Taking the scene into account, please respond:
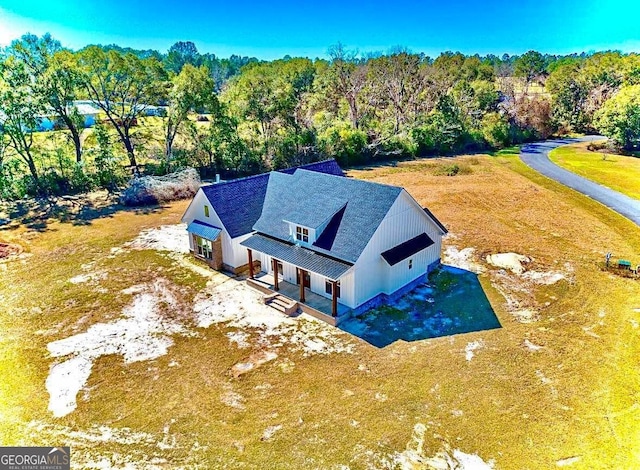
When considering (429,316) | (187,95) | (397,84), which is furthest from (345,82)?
(429,316)

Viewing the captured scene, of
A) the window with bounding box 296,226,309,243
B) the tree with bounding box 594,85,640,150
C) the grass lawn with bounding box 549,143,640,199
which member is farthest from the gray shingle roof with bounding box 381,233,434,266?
the tree with bounding box 594,85,640,150

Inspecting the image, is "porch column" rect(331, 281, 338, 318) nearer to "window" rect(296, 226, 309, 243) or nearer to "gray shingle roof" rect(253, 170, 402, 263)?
"gray shingle roof" rect(253, 170, 402, 263)

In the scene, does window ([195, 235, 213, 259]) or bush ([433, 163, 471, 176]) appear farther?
bush ([433, 163, 471, 176])

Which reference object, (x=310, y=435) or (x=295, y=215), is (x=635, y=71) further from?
(x=310, y=435)

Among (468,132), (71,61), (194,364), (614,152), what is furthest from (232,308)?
(614,152)

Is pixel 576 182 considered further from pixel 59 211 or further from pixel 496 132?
pixel 59 211

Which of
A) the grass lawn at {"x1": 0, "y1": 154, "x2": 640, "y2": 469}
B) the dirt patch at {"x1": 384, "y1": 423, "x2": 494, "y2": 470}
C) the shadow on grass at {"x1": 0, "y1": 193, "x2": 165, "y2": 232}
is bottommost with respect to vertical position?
the dirt patch at {"x1": 384, "y1": 423, "x2": 494, "y2": 470}

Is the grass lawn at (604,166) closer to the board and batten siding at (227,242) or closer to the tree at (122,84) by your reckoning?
Result: the board and batten siding at (227,242)
